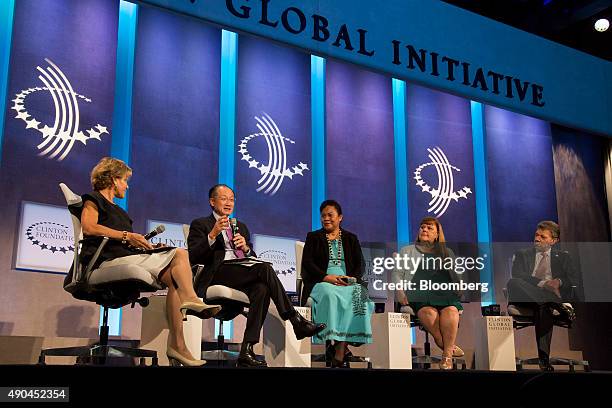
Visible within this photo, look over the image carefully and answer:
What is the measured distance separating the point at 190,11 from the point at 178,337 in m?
2.87

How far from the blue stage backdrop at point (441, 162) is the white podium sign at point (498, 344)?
1.79 m

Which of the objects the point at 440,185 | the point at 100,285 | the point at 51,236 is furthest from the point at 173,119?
the point at 440,185

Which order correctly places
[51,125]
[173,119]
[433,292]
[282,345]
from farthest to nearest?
[173,119]
[51,125]
[433,292]
[282,345]

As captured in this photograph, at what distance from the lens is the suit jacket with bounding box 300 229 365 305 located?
4484mm

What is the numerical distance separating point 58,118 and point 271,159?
1.93 metres

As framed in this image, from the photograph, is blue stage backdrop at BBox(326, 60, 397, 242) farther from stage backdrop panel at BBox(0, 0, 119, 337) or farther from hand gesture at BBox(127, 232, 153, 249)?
hand gesture at BBox(127, 232, 153, 249)

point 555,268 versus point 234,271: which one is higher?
point 555,268

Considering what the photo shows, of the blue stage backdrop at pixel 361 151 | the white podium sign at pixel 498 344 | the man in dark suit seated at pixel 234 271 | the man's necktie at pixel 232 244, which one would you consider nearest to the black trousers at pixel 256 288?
the man in dark suit seated at pixel 234 271

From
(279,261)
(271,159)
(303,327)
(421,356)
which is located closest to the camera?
(303,327)

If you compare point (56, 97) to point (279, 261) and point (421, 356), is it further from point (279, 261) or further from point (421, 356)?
point (421, 356)

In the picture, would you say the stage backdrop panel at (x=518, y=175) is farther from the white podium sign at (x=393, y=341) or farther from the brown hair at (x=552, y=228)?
the white podium sign at (x=393, y=341)

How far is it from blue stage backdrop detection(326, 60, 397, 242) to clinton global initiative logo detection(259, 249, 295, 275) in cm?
75

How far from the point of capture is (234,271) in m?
4.12

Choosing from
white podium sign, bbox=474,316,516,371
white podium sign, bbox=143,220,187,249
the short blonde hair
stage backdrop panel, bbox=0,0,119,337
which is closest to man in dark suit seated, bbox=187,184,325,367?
the short blonde hair
